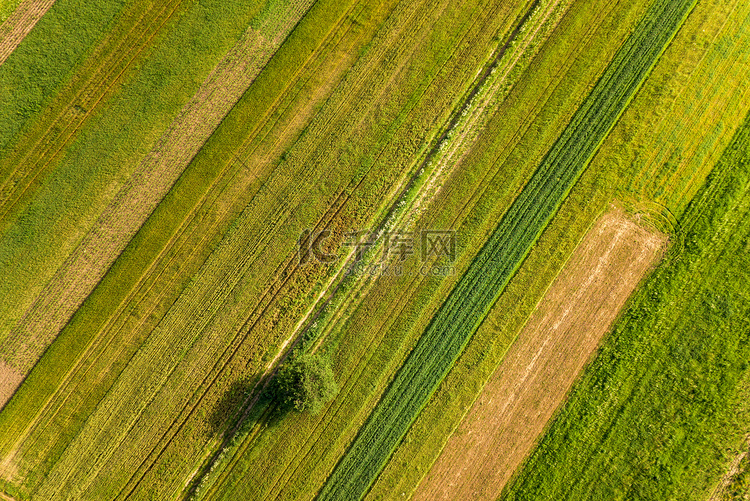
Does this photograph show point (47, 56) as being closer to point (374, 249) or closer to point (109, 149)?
point (109, 149)

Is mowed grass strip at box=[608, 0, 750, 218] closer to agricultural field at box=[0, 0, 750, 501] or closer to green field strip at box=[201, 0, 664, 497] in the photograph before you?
agricultural field at box=[0, 0, 750, 501]

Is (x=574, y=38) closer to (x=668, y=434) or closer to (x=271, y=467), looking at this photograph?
(x=668, y=434)

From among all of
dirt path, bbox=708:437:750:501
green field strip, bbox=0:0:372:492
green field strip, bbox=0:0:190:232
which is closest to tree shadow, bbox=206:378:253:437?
green field strip, bbox=0:0:372:492

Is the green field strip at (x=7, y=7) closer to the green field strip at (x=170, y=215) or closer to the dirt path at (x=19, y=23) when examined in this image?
the dirt path at (x=19, y=23)

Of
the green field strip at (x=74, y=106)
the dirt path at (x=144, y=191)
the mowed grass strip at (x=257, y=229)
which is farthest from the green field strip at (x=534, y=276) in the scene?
the green field strip at (x=74, y=106)

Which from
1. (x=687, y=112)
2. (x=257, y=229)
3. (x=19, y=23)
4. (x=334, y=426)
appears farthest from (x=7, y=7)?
(x=687, y=112)
